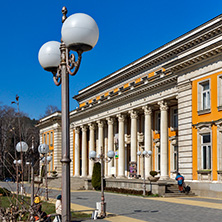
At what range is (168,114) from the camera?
124 ft

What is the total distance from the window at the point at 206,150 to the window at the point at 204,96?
2016 millimetres

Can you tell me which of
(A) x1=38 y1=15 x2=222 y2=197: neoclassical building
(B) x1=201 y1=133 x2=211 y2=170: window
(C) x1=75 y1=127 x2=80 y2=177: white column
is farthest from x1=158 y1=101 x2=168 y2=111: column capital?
(C) x1=75 y1=127 x2=80 y2=177: white column

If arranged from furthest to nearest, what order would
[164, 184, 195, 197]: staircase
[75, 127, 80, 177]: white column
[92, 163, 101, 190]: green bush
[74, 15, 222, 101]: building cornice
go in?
[75, 127, 80, 177]: white column < [92, 163, 101, 190]: green bush < [74, 15, 222, 101]: building cornice < [164, 184, 195, 197]: staircase

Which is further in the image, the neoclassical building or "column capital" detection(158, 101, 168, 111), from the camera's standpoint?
"column capital" detection(158, 101, 168, 111)

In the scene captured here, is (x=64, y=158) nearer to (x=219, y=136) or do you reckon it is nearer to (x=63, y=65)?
(x=63, y=65)

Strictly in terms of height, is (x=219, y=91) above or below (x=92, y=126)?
above

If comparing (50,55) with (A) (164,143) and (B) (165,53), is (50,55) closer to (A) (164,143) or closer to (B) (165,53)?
(A) (164,143)

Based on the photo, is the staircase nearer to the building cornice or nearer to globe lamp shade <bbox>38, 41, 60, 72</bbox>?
the building cornice

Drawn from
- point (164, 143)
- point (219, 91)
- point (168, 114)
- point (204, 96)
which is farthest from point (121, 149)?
point (219, 91)

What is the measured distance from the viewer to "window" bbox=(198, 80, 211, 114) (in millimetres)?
28144

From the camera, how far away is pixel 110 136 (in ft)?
153

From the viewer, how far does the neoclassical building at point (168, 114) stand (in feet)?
89.5

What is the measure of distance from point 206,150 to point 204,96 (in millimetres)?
3959

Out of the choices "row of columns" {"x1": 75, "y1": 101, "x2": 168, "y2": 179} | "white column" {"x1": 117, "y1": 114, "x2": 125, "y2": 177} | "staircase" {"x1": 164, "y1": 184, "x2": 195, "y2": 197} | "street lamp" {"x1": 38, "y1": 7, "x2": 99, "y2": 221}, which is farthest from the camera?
"white column" {"x1": 117, "y1": 114, "x2": 125, "y2": 177}
